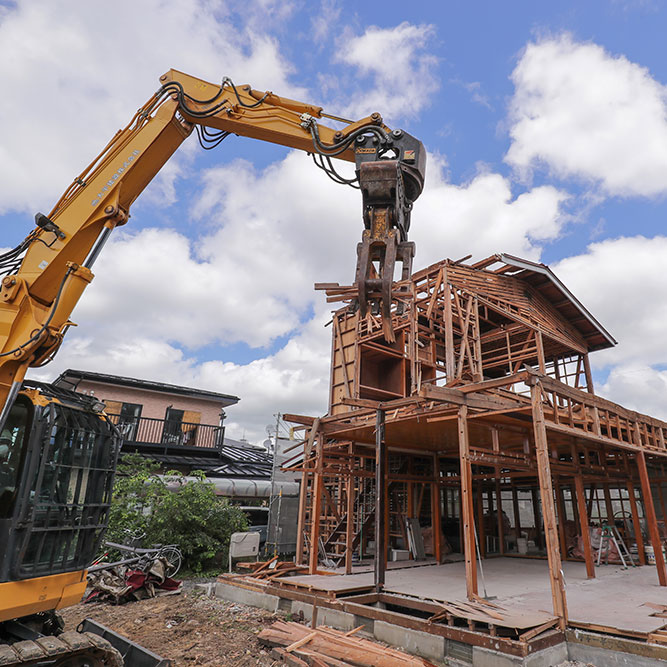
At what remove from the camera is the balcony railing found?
947 inches

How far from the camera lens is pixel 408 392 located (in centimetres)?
1905

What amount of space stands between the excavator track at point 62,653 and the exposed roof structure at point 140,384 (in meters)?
20.4

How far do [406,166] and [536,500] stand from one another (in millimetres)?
15096

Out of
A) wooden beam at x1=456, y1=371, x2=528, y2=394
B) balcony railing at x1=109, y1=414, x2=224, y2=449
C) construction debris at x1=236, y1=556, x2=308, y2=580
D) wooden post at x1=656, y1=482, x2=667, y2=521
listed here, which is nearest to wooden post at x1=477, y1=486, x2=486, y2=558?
wooden post at x1=656, y1=482, x2=667, y2=521

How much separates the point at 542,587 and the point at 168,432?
65.0 feet

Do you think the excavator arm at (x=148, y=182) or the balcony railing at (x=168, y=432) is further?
the balcony railing at (x=168, y=432)

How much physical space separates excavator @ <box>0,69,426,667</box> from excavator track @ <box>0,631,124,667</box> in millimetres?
15

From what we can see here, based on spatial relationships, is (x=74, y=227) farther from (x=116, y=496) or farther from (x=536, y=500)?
(x=536, y=500)

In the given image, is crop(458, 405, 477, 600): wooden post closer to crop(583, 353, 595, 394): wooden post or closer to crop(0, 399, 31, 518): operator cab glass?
crop(0, 399, 31, 518): operator cab glass

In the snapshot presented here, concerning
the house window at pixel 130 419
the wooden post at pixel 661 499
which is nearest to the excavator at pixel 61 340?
the wooden post at pixel 661 499

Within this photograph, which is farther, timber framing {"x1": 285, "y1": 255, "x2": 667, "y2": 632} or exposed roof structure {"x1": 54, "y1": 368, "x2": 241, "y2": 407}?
exposed roof structure {"x1": 54, "y1": 368, "x2": 241, "y2": 407}

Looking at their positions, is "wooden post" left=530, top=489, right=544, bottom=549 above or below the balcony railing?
below

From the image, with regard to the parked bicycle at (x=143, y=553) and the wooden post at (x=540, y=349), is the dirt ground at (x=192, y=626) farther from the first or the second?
the wooden post at (x=540, y=349)

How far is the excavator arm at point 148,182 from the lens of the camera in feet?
16.8
